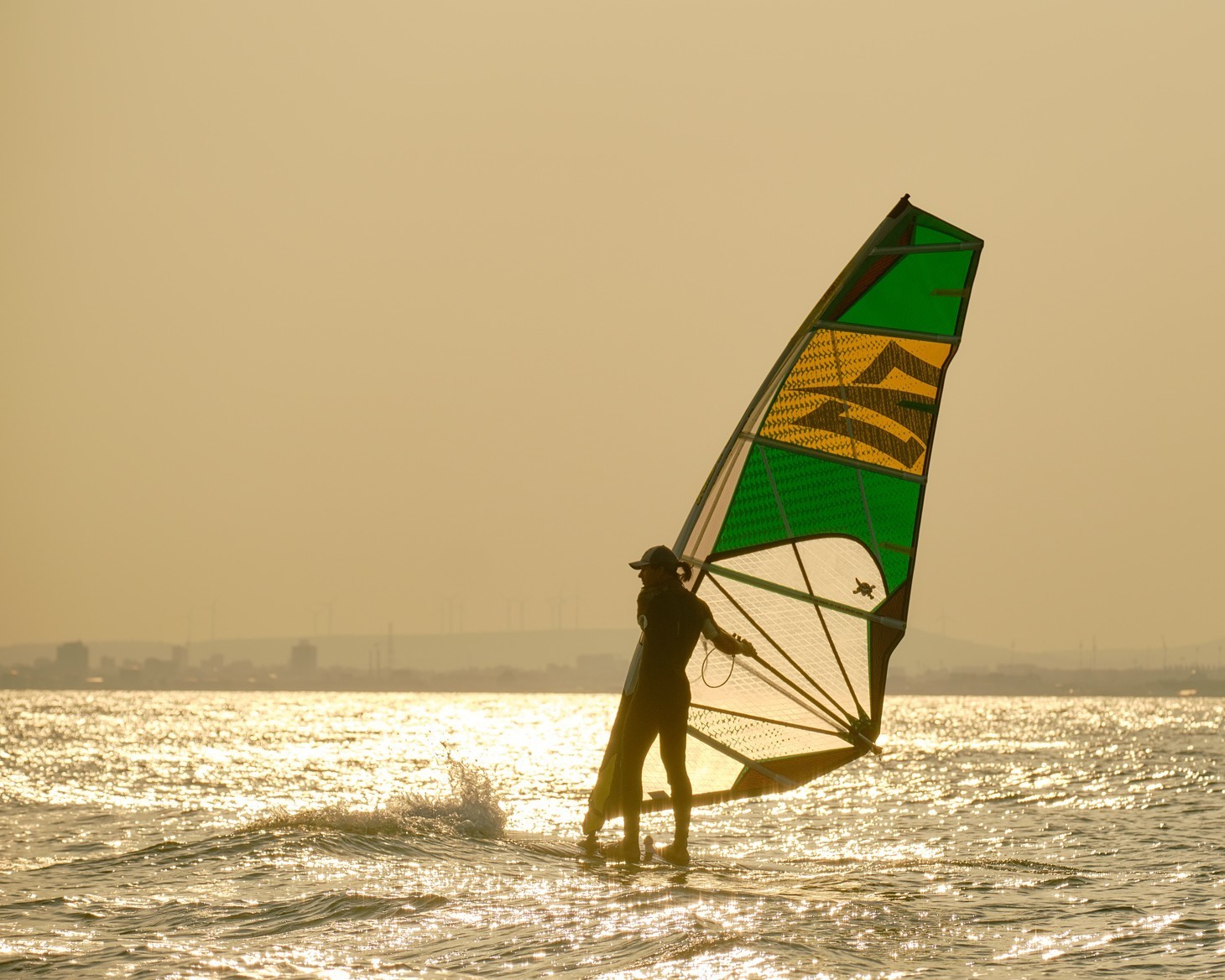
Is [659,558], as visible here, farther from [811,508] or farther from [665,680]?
[811,508]

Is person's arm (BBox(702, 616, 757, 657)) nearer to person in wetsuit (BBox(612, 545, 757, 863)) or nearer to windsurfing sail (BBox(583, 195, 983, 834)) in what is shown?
person in wetsuit (BBox(612, 545, 757, 863))

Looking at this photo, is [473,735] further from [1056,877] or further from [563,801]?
[1056,877]

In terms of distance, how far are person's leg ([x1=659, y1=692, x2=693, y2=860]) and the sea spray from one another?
1.50 m

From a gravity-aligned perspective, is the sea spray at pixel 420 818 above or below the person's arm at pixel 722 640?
below

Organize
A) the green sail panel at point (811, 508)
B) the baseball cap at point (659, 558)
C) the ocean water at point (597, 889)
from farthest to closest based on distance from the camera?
the green sail panel at point (811, 508) → the baseball cap at point (659, 558) → the ocean water at point (597, 889)

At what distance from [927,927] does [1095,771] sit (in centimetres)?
1526

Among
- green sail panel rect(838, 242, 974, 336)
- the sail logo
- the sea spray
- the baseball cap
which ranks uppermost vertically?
green sail panel rect(838, 242, 974, 336)

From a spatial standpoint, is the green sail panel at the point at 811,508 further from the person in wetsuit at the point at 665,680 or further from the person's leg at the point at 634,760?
the person's leg at the point at 634,760

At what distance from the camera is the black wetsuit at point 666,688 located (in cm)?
730

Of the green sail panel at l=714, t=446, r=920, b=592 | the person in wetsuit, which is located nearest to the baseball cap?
the person in wetsuit

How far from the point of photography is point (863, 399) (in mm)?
8219

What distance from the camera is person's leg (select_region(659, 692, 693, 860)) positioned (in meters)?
7.32

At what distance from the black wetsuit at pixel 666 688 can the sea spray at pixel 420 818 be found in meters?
1.42

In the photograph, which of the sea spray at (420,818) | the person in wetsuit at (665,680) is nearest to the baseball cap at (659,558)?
the person in wetsuit at (665,680)
